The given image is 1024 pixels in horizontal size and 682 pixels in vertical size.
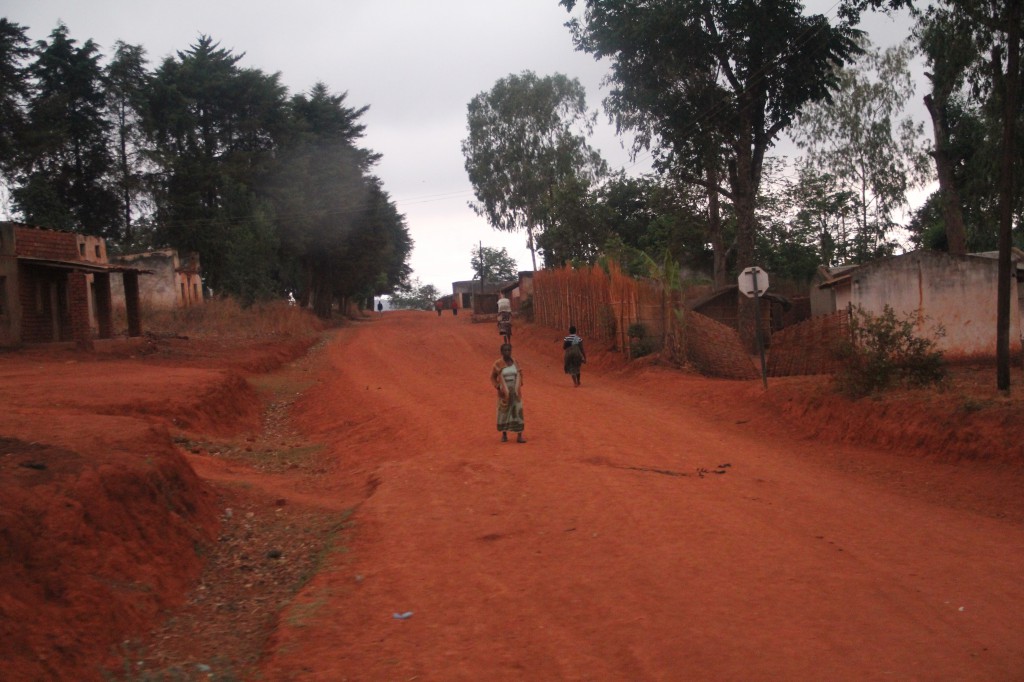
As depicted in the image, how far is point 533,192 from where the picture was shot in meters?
59.2

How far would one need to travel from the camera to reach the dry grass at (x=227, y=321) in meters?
33.4

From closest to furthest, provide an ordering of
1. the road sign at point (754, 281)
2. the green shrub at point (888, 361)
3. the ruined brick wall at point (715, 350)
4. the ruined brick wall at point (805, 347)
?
the green shrub at point (888, 361)
the road sign at point (754, 281)
the ruined brick wall at point (805, 347)
the ruined brick wall at point (715, 350)

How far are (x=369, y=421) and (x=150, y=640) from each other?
11081 mm

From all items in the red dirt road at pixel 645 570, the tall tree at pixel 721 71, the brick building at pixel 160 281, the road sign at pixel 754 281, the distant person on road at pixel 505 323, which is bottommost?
the red dirt road at pixel 645 570

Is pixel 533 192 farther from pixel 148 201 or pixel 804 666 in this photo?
pixel 804 666

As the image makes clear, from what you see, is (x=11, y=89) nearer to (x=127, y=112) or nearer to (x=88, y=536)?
(x=127, y=112)

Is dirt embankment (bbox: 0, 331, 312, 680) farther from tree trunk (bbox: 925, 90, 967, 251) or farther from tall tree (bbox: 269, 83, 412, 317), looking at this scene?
tall tree (bbox: 269, 83, 412, 317)

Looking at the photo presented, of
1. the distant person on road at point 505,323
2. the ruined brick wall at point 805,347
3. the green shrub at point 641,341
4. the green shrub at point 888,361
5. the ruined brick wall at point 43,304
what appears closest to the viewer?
the green shrub at point 888,361

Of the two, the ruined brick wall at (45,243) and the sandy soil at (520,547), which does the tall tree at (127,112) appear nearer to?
the ruined brick wall at (45,243)

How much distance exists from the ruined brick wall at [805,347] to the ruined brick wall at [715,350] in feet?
2.50

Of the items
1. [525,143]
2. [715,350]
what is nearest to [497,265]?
[525,143]

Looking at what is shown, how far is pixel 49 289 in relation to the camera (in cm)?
2781

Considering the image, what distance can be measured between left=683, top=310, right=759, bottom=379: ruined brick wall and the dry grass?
1686cm

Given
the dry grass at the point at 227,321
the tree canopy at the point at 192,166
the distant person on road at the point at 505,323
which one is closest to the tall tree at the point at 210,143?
the tree canopy at the point at 192,166
